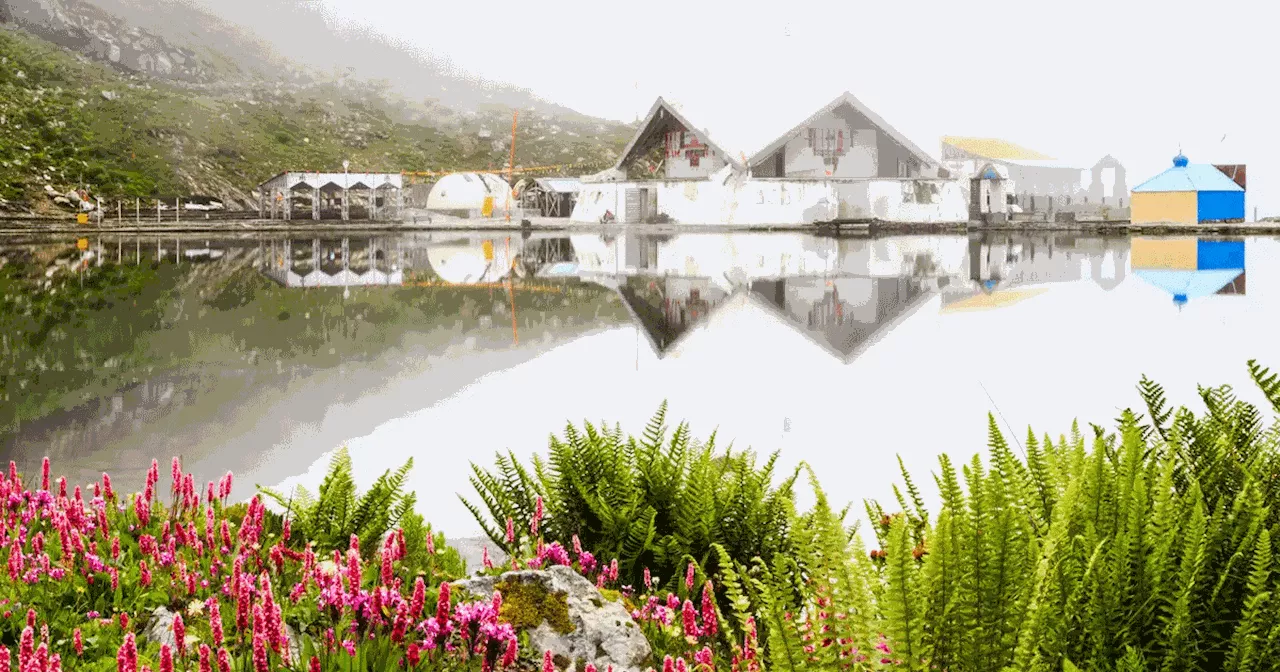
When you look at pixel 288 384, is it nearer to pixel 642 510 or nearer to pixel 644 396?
pixel 644 396

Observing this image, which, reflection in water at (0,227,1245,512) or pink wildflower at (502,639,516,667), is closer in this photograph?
pink wildflower at (502,639,516,667)

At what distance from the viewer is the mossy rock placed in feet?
9.46

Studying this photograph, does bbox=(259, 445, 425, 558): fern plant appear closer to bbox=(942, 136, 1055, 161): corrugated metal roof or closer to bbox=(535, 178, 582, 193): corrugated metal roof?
bbox=(942, 136, 1055, 161): corrugated metal roof

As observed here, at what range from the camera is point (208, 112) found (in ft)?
380

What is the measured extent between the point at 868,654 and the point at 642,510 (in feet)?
6.50

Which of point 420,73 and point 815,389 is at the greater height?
point 420,73

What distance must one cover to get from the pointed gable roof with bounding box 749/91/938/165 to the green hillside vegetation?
45664 mm

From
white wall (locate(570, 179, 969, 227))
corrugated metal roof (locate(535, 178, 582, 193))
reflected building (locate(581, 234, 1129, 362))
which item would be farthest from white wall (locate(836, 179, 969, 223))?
corrugated metal roof (locate(535, 178, 582, 193))

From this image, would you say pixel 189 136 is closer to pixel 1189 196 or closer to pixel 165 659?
pixel 1189 196

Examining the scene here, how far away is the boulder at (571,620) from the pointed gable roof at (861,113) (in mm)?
47087

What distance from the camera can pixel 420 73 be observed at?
18275cm

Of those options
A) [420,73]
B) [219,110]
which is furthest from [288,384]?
[420,73]

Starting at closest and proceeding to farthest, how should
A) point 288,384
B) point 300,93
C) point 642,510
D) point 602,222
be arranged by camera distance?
point 642,510 → point 288,384 → point 602,222 → point 300,93

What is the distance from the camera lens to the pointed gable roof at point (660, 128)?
1973 inches
